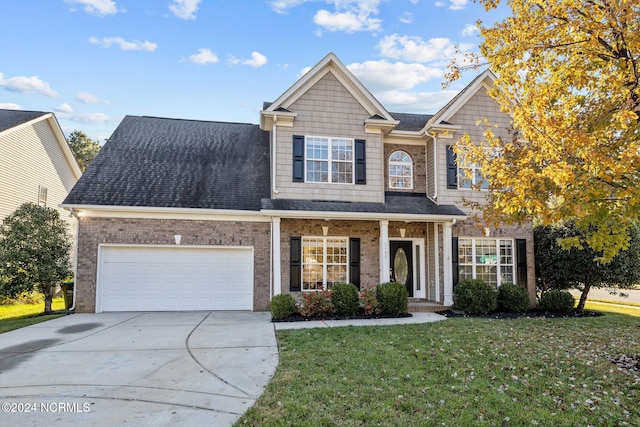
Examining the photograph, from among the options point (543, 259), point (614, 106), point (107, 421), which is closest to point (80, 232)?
point (107, 421)

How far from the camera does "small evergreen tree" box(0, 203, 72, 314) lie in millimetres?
10930

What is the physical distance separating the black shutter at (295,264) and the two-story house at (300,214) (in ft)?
0.11

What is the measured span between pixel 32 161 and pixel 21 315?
26.6ft

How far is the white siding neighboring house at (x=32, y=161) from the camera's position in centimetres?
1498

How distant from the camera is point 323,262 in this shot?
40.8 feet

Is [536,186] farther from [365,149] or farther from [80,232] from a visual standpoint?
[80,232]

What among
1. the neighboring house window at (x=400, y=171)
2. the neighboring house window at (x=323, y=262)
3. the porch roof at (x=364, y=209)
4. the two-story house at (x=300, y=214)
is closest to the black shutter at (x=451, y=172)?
the two-story house at (x=300, y=214)

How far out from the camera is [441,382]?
5.26m

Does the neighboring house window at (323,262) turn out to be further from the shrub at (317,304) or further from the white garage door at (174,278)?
the white garage door at (174,278)

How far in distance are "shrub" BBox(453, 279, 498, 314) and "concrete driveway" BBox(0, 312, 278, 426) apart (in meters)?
5.99

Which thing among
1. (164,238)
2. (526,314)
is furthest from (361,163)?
(526,314)

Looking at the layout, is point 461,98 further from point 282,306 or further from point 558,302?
point 282,306

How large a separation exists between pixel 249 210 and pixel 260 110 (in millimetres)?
3233

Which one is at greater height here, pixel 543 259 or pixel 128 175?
pixel 128 175
